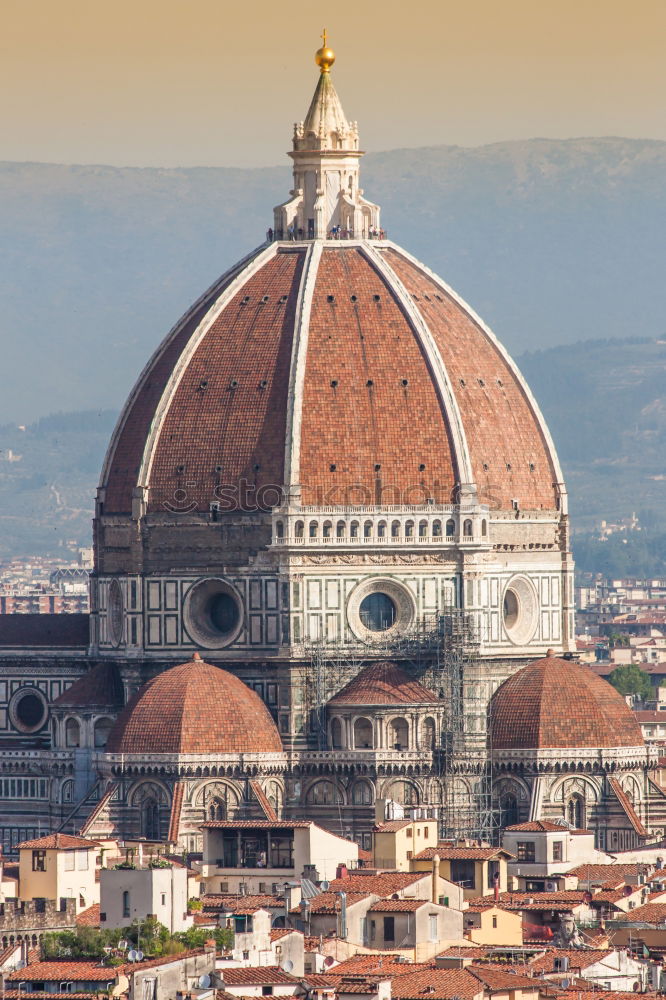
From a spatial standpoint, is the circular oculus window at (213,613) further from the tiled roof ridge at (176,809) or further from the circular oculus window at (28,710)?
the tiled roof ridge at (176,809)

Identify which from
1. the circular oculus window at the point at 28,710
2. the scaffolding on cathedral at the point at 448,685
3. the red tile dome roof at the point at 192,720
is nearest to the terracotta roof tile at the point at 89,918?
the red tile dome roof at the point at 192,720

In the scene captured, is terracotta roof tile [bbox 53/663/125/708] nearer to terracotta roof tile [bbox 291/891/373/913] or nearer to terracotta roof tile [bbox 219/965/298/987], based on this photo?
terracotta roof tile [bbox 291/891/373/913]

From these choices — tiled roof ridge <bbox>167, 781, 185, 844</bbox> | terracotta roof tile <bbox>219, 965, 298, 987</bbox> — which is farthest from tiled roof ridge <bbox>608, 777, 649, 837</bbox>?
terracotta roof tile <bbox>219, 965, 298, 987</bbox>

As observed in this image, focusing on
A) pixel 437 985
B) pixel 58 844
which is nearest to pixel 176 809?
pixel 58 844

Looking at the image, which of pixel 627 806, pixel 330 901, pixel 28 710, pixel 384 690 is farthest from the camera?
pixel 28 710

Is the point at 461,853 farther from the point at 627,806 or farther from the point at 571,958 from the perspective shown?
the point at 627,806
